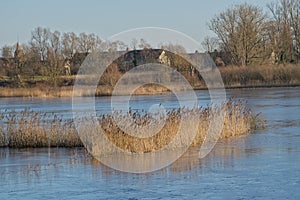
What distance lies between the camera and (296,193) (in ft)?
27.9

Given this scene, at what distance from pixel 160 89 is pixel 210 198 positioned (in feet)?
134

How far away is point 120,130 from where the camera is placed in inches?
574

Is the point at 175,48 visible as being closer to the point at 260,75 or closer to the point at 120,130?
the point at 260,75

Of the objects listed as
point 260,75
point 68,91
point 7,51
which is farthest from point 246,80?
point 7,51

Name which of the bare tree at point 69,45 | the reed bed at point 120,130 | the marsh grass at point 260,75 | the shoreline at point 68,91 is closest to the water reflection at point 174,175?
the reed bed at point 120,130

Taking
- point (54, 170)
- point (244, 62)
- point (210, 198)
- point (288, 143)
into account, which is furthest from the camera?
point (244, 62)

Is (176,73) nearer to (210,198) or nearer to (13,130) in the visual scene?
(13,130)

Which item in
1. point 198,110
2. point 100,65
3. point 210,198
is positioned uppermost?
point 100,65

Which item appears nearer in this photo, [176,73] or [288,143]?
[288,143]

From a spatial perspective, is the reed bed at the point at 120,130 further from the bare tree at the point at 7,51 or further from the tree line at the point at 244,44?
the bare tree at the point at 7,51

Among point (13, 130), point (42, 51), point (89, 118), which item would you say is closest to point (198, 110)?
point (89, 118)

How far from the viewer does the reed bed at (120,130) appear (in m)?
14.5

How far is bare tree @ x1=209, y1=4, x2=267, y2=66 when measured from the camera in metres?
56.5

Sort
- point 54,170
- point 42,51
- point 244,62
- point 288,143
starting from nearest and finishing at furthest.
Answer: point 54,170 < point 288,143 < point 244,62 < point 42,51
